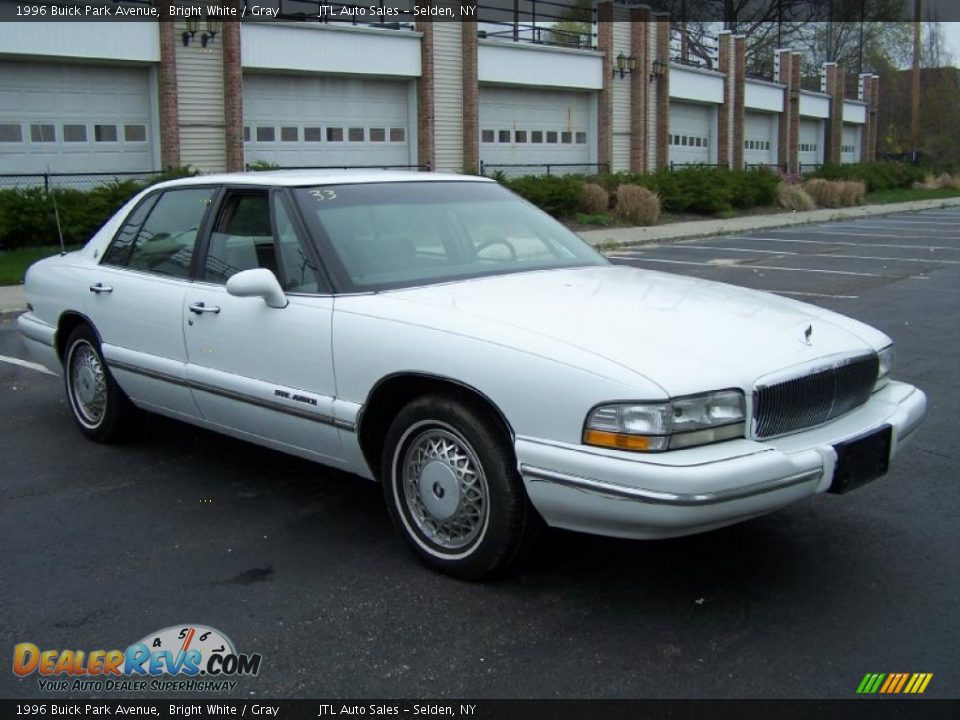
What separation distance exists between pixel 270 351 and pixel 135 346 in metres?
1.28

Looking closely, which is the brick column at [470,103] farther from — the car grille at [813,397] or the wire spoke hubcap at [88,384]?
the car grille at [813,397]

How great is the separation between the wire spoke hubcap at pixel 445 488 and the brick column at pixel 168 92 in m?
19.3

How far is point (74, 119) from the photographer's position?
21953 millimetres

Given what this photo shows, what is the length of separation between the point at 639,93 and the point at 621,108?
80cm

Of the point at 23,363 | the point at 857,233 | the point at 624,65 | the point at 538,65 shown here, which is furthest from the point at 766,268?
the point at 624,65

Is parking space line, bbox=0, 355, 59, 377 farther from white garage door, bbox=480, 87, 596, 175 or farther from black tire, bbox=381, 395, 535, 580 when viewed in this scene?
white garage door, bbox=480, 87, 596, 175

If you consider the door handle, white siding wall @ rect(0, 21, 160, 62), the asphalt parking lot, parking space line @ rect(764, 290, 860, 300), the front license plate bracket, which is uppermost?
white siding wall @ rect(0, 21, 160, 62)

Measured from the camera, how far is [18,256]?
54.8ft

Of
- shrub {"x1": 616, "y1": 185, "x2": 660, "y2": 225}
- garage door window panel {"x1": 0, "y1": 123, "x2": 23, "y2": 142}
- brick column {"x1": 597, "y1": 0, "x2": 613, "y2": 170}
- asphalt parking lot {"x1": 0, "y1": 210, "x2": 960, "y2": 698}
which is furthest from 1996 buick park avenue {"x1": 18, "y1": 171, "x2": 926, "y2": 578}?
brick column {"x1": 597, "y1": 0, "x2": 613, "y2": 170}

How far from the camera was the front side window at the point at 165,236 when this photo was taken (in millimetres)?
5797

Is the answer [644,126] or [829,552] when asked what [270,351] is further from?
[644,126]

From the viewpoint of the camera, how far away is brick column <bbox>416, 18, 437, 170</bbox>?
27938mm

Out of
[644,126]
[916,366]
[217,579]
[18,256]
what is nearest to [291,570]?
[217,579]

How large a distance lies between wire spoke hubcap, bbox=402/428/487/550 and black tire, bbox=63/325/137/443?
8.11 feet
